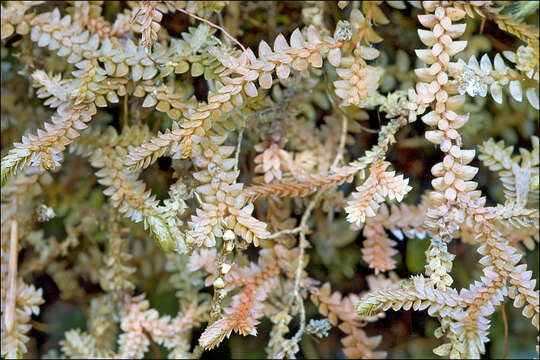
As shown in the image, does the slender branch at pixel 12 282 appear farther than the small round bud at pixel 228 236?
Yes

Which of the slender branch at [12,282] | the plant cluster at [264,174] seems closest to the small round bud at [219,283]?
the plant cluster at [264,174]

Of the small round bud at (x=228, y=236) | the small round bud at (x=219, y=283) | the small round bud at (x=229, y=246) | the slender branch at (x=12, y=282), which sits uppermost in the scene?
the small round bud at (x=228, y=236)

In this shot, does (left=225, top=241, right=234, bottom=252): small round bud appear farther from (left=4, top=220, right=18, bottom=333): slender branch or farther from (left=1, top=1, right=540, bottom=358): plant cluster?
(left=4, top=220, right=18, bottom=333): slender branch

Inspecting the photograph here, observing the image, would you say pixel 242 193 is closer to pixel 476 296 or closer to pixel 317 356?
pixel 476 296

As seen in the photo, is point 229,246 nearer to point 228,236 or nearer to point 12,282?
point 228,236

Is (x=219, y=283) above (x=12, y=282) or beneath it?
above

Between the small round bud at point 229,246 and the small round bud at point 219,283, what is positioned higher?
the small round bud at point 229,246

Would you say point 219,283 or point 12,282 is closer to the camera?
point 219,283

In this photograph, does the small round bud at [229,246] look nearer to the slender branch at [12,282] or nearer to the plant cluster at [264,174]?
the plant cluster at [264,174]

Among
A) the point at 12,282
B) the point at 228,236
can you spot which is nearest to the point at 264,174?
the point at 228,236

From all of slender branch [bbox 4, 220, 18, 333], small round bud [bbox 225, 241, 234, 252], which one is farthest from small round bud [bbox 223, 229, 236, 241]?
slender branch [bbox 4, 220, 18, 333]
